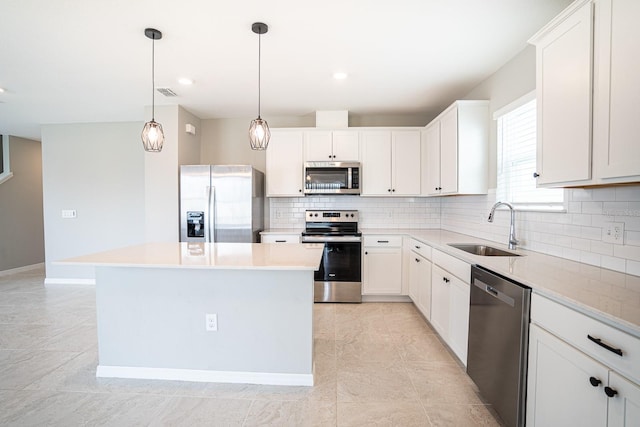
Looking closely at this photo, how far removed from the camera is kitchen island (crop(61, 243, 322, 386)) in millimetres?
1985

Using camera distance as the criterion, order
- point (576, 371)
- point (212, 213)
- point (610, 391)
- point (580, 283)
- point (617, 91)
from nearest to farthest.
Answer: point (610, 391) → point (576, 371) → point (617, 91) → point (580, 283) → point (212, 213)

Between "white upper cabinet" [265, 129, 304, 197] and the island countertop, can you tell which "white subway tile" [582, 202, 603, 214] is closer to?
the island countertop

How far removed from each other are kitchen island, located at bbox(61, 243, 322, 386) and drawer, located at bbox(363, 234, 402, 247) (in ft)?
5.33

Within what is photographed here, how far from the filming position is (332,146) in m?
3.85

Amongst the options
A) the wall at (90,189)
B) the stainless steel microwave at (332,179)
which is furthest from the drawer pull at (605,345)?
the wall at (90,189)

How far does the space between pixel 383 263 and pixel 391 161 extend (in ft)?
4.48

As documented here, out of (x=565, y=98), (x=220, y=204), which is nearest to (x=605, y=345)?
(x=565, y=98)

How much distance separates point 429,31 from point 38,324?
4.71 m

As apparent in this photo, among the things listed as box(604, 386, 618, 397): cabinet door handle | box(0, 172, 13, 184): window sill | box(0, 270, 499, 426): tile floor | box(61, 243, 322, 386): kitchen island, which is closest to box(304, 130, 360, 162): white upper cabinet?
box(61, 243, 322, 386): kitchen island

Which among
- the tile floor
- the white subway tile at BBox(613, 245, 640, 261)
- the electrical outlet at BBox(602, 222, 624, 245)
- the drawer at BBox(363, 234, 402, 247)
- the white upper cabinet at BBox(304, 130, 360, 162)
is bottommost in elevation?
the tile floor

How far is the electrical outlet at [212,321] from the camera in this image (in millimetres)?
2023

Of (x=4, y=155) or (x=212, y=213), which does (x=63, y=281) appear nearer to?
(x=4, y=155)

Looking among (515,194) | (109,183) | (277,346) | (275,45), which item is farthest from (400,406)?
(109,183)

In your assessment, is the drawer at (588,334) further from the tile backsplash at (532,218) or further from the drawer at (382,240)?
the drawer at (382,240)
